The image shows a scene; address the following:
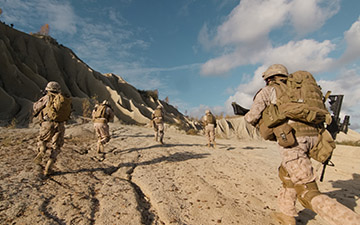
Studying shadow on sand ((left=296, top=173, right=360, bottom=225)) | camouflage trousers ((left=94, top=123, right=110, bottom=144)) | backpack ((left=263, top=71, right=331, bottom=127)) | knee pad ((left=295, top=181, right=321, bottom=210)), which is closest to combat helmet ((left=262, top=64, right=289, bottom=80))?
backpack ((left=263, top=71, right=331, bottom=127))

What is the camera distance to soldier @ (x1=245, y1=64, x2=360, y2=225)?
2.11 meters

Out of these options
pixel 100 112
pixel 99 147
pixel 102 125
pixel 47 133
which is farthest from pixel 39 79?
pixel 47 133

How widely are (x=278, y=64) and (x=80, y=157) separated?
5210 millimetres

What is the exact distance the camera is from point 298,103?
236cm

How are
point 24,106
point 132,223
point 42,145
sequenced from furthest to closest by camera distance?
1. point 24,106
2. point 42,145
3. point 132,223

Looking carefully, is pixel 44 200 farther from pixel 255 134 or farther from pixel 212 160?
pixel 255 134

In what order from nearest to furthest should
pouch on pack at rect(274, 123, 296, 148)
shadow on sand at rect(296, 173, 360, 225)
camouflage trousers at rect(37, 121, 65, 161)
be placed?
pouch on pack at rect(274, 123, 296, 148) < shadow on sand at rect(296, 173, 360, 225) < camouflage trousers at rect(37, 121, 65, 161)

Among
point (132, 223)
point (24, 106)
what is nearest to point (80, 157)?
point (132, 223)

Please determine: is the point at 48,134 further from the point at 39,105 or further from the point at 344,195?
the point at 344,195

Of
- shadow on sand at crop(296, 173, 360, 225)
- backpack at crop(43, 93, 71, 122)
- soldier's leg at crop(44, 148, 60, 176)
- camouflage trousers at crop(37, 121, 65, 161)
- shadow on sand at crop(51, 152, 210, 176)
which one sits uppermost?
backpack at crop(43, 93, 71, 122)

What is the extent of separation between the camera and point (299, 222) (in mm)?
2793

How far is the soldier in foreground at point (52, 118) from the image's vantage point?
153 inches

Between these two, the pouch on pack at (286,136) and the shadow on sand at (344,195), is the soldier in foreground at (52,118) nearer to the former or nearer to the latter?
the pouch on pack at (286,136)

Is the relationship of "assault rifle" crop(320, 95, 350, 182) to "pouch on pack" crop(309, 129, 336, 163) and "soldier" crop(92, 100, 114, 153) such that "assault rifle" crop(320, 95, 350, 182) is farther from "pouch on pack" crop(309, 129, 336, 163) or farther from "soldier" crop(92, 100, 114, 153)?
"soldier" crop(92, 100, 114, 153)
